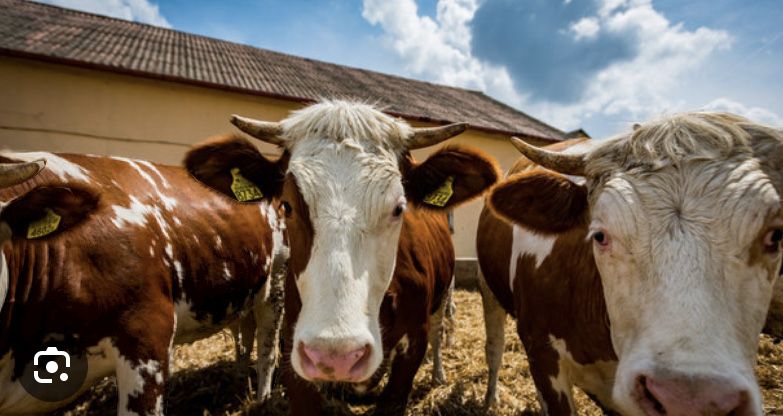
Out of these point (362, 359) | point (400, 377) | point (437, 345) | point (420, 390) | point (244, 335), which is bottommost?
point (244, 335)

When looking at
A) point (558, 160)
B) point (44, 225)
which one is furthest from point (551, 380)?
point (44, 225)

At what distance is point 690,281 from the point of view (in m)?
1.31

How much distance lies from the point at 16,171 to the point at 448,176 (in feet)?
6.36

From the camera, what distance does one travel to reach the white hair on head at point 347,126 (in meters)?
2.07

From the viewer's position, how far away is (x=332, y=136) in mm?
2043

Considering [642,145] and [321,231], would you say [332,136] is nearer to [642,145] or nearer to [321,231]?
[321,231]

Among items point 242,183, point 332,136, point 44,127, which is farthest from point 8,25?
point 332,136

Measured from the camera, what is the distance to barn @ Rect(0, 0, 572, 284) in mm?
7594

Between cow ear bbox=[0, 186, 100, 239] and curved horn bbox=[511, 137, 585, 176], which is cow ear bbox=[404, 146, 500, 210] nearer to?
curved horn bbox=[511, 137, 585, 176]

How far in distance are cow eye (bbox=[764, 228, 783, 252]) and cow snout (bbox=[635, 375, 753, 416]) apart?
54cm

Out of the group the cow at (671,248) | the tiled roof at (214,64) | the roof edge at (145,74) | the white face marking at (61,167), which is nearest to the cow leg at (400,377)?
the cow at (671,248)

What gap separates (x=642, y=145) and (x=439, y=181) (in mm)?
990

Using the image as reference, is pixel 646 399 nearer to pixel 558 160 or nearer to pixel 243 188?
pixel 558 160

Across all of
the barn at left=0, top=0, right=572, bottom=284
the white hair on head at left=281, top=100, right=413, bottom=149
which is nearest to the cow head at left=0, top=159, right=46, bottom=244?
the white hair on head at left=281, top=100, right=413, bottom=149
